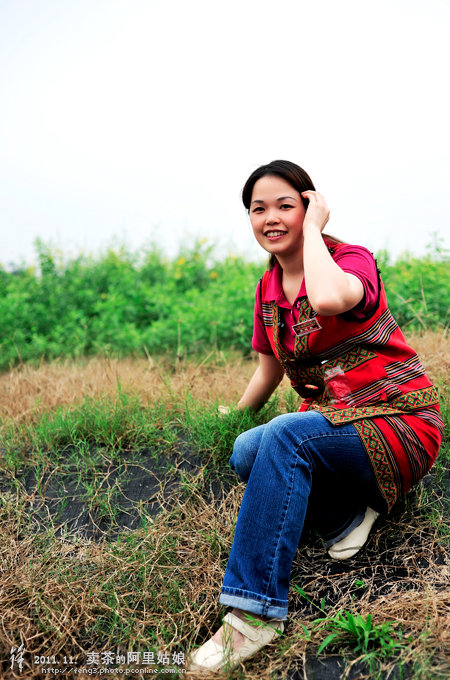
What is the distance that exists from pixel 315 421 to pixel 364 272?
1.92ft

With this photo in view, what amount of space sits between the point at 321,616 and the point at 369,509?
44 centimetres

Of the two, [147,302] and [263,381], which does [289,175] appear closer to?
[263,381]

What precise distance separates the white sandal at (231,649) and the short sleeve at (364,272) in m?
1.14

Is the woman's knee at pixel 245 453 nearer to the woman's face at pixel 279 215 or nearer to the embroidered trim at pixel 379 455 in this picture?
the embroidered trim at pixel 379 455

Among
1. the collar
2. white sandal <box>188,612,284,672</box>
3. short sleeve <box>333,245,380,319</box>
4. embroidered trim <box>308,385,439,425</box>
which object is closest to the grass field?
white sandal <box>188,612,284,672</box>

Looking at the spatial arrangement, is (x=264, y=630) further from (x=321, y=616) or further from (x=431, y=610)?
(x=431, y=610)

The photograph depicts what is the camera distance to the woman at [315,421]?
186cm

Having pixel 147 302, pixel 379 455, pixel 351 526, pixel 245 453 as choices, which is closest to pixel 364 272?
pixel 379 455

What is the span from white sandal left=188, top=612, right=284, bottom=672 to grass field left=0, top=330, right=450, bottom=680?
49 millimetres

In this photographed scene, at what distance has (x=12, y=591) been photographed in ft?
7.36

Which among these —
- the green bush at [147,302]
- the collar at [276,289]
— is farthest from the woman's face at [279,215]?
the green bush at [147,302]

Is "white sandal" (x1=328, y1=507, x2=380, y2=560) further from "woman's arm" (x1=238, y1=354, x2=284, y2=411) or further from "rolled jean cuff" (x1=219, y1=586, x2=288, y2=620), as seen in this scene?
"woman's arm" (x1=238, y1=354, x2=284, y2=411)

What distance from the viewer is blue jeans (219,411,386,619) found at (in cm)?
185

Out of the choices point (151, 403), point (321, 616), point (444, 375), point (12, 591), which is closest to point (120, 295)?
point (151, 403)
